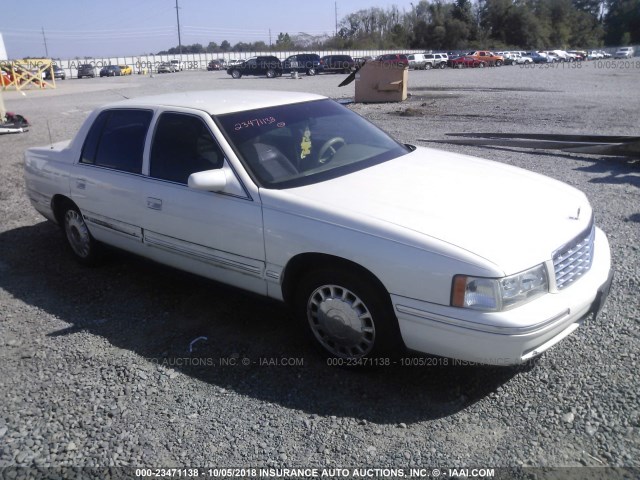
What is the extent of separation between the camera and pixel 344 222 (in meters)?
3.15

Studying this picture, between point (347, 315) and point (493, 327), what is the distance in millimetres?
880

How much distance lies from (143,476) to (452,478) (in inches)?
58.3

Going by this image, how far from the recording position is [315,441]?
113 inches

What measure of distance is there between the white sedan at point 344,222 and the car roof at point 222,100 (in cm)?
2

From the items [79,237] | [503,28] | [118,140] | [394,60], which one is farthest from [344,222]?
[503,28]

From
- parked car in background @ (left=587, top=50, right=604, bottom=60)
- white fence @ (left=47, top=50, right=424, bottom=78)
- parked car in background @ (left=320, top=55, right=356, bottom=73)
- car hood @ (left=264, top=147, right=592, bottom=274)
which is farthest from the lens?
parked car in background @ (left=587, top=50, right=604, bottom=60)

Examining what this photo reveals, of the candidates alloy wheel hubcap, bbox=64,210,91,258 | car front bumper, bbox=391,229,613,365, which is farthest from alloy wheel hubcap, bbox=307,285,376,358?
alloy wheel hubcap, bbox=64,210,91,258

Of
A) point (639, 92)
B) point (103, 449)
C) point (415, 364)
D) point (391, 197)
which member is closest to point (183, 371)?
point (103, 449)

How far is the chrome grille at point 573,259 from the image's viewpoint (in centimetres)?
302

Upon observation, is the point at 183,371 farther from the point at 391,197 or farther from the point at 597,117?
the point at 597,117

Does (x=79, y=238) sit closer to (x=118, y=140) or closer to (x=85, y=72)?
(x=118, y=140)

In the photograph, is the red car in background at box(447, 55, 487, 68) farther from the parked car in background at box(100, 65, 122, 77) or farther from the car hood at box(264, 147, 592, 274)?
the car hood at box(264, 147, 592, 274)

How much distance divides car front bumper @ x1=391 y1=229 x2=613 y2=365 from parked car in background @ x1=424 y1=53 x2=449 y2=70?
5630cm

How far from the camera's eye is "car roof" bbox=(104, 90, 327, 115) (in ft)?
13.6
